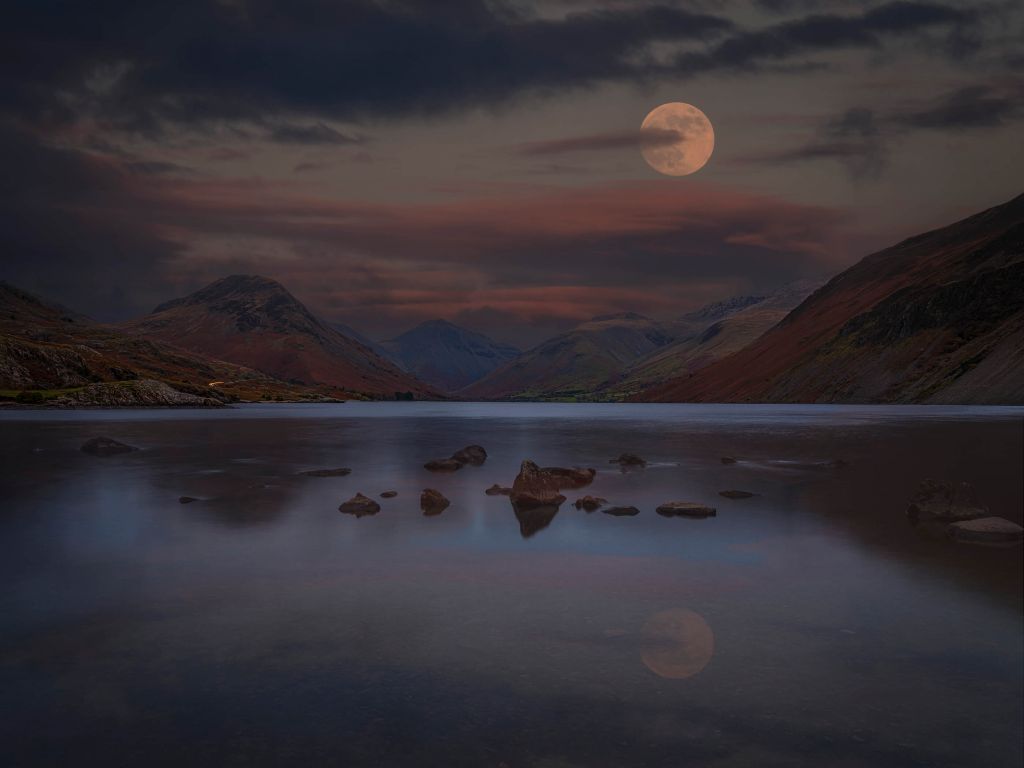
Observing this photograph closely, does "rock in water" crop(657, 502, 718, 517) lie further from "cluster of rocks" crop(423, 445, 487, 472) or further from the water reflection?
"cluster of rocks" crop(423, 445, 487, 472)

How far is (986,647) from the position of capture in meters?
16.7

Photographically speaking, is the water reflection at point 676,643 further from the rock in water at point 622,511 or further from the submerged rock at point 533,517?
the rock in water at point 622,511

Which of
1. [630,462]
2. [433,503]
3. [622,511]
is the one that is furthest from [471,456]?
[622,511]

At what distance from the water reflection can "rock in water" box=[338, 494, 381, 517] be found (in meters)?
21.4

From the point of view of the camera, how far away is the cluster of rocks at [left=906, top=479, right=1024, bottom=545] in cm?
2931

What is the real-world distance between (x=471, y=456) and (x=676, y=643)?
177ft

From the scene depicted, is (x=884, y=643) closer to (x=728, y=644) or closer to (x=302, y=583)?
(x=728, y=644)

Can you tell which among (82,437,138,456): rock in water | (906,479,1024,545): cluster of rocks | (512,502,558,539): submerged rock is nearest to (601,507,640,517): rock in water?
(512,502,558,539): submerged rock

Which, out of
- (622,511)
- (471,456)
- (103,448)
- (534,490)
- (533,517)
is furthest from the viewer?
(103,448)

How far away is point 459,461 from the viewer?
67.6 metres

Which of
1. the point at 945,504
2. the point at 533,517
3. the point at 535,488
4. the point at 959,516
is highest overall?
the point at 945,504

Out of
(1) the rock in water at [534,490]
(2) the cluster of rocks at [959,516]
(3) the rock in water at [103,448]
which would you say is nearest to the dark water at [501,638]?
(2) the cluster of rocks at [959,516]

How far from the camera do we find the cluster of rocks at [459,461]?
2475 inches

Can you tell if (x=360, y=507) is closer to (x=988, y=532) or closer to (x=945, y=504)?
A: (x=988, y=532)
